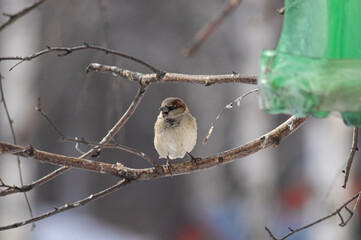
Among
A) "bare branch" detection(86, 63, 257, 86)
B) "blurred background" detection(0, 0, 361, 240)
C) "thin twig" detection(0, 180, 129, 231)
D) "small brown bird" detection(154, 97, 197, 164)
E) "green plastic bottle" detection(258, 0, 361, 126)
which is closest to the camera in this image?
"green plastic bottle" detection(258, 0, 361, 126)

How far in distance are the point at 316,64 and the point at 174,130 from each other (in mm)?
1957

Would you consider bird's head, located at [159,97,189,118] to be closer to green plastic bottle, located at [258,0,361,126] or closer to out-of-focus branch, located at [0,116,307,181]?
out-of-focus branch, located at [0,116,307,181]

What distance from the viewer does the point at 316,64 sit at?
1576 mm

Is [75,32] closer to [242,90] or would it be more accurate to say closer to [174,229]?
[242,90]

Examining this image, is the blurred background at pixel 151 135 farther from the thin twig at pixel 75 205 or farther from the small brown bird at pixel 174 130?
the thin twig at pixel 75 205

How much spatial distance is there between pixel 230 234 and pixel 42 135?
3115mm

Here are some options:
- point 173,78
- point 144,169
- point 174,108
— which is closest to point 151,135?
point 174,108

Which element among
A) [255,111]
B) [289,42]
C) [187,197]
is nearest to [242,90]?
[255,111]

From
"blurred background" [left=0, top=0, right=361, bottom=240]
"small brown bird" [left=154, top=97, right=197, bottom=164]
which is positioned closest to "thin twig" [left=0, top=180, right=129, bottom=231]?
"small brown bird" [left=154, top=97, right=197, bottom=164]

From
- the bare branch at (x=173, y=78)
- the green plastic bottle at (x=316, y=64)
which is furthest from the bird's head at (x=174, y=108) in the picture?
the green plastic bottle at (x=316, y=64)

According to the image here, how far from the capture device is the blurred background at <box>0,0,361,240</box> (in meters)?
7.89

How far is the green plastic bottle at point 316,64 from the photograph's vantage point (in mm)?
1462

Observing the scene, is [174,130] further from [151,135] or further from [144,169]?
[151,135]

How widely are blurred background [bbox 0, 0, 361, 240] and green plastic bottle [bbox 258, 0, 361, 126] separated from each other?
6.11m
